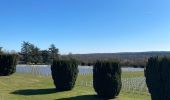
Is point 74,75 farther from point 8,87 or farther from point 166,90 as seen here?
point 166,90

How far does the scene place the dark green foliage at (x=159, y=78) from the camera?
53.6 feet

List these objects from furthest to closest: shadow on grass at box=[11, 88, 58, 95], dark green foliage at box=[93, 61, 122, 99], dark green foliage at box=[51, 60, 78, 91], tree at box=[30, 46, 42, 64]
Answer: tree at box=[30, 46, 42, 64], dark green foliage at box=[51, 60, 78, 91], shadow on grass at box=[11, 88, 58, 95], dark green foliage at box=[93, 61, 122, 99]

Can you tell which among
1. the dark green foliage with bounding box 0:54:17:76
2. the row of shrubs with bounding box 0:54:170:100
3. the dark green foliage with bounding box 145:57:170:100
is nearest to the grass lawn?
the row of shrubs with bounding box 0:54:170:100

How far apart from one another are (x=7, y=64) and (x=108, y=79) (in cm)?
1228

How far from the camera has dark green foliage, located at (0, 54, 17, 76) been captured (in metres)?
30.2

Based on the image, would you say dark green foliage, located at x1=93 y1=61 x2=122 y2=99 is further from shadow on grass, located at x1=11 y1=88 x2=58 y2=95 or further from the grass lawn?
shadow on grass, located at x1=11 y1=88 x2=58 y2=95

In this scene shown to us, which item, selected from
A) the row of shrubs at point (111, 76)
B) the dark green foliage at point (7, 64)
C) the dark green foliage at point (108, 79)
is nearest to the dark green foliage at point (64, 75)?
the row of shrubs at point (111, 76)

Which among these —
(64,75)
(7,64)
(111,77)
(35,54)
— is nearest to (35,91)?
(64,75)

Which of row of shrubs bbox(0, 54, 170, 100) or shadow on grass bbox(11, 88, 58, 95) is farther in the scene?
shadow on grass bbox(11, 88, 58, 95)

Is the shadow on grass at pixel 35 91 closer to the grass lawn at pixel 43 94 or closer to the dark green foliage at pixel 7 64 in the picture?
the grass lawn at pixel 43 94

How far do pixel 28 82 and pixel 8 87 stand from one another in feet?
12.1

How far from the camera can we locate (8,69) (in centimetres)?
3041

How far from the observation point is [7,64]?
30.5 m

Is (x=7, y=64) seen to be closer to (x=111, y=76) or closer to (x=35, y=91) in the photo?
(x=35, y=91)
